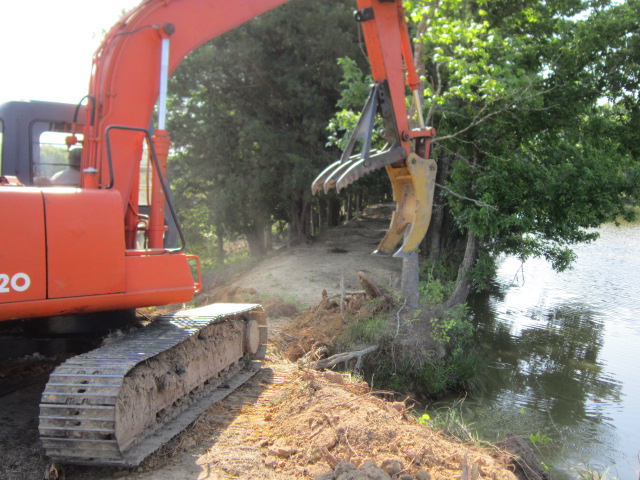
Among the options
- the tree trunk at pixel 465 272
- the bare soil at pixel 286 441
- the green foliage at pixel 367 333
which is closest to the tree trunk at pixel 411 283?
the green foliage at pixel 367 333

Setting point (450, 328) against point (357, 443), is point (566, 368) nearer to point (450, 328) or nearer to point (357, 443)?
point (450, 328)

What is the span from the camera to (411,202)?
5.14m

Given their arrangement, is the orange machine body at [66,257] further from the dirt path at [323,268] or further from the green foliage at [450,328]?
the dirt path at [323,268]

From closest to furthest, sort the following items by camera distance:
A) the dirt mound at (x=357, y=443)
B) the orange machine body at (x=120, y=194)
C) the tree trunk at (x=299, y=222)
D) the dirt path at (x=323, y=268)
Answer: the orange machine body at (x=120, y=194) < the dirt mound at (x=357, y=443) < the dirt path at (x=323, y=268) < the tree trunk at (x=299, y=222)

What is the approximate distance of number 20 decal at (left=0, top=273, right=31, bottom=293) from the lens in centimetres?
376

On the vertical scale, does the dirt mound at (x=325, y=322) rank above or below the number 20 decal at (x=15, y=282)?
below

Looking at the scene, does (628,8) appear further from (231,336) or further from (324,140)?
(231,336)

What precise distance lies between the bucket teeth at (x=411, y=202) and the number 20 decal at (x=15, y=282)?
2690 mm

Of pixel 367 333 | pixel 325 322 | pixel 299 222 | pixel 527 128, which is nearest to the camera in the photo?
pixel 367 333

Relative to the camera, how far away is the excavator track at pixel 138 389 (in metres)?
3.64

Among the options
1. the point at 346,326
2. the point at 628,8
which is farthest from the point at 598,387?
the point at 628,8

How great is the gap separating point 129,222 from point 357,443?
2.60m

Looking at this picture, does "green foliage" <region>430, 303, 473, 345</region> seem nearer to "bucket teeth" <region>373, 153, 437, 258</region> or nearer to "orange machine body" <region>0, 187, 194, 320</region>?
"bucket teeth" <region>373, 153, 437, 258</region>

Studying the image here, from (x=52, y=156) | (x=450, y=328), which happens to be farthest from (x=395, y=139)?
(x=450, y=328)
